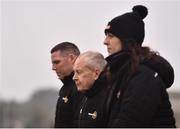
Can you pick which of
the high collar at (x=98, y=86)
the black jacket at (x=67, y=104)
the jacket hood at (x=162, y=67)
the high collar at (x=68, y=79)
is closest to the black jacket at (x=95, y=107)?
the high collar at (x=98, y=86)

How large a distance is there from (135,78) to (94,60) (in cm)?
89

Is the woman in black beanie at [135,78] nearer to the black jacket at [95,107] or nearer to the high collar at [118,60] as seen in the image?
the high collar at [118,60]

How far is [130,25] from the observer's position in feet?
25.7

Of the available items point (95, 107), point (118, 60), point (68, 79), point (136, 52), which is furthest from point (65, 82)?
point (136, 52)

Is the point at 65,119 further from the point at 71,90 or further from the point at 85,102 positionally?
the point at 85,102

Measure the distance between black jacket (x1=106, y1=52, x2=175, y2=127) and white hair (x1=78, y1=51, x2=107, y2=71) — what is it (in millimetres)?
477

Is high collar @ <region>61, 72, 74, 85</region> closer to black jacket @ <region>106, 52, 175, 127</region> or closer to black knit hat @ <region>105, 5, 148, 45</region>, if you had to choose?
black knit hat @ <region>105, 5, 148, 45</region>

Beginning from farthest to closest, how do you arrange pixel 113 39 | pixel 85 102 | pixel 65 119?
1. pixel 65 119
2. pixel 85 102
3. pixel 113 39

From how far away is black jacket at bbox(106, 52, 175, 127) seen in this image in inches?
290

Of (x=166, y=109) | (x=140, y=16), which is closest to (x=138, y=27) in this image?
(x=140, y=16)

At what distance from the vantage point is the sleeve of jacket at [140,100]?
7.36 m

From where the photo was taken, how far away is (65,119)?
9.88m

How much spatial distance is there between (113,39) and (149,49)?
0.35 meters

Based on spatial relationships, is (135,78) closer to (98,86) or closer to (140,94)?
(140,94)
